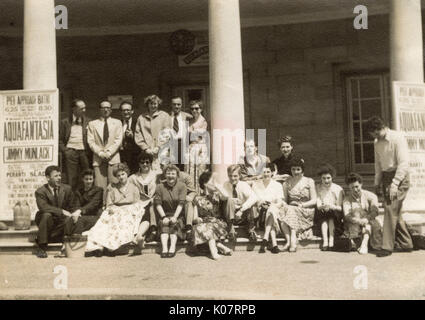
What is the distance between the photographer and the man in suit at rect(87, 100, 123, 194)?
368 inches

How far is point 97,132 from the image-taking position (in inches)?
370

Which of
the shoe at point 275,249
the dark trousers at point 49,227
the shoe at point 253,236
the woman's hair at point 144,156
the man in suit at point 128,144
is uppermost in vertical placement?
the man in suit at point 128,144

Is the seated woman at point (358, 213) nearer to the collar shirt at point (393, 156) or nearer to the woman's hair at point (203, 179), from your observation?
the collar shirt at point (393, 156)

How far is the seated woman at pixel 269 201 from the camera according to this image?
8016 millimetres

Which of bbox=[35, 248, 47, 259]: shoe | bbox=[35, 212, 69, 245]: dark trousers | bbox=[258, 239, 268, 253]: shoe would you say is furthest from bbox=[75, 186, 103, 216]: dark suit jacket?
bbox=[258, 239, 268, 253]: shoe

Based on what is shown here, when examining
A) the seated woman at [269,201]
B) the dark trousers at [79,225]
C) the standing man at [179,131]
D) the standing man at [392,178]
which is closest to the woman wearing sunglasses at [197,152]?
the standing man at [179,131]

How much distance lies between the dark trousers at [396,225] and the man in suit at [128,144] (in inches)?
157

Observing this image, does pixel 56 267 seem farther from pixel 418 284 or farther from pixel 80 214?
pixel 418 284

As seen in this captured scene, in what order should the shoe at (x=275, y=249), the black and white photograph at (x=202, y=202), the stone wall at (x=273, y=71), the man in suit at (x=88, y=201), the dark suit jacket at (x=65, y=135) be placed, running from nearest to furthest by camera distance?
1. the black and white photograph at (x=202, y=202)
2. the shoe at (x=275, y=249)
3. the man in suit at (x=88, y=201)
4. the dark suit jacket at (x=65, y=135)
5. the stone wall at (x=273, y=71)

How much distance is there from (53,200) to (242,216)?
8.80ft

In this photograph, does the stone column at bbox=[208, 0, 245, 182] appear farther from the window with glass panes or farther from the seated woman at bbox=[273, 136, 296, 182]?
the window with glass panes

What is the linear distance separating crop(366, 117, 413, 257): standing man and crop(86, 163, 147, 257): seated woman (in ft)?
10.9

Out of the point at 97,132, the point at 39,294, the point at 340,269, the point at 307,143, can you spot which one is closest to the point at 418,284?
the point at 340,269

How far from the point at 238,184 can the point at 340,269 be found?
82.0 inches
